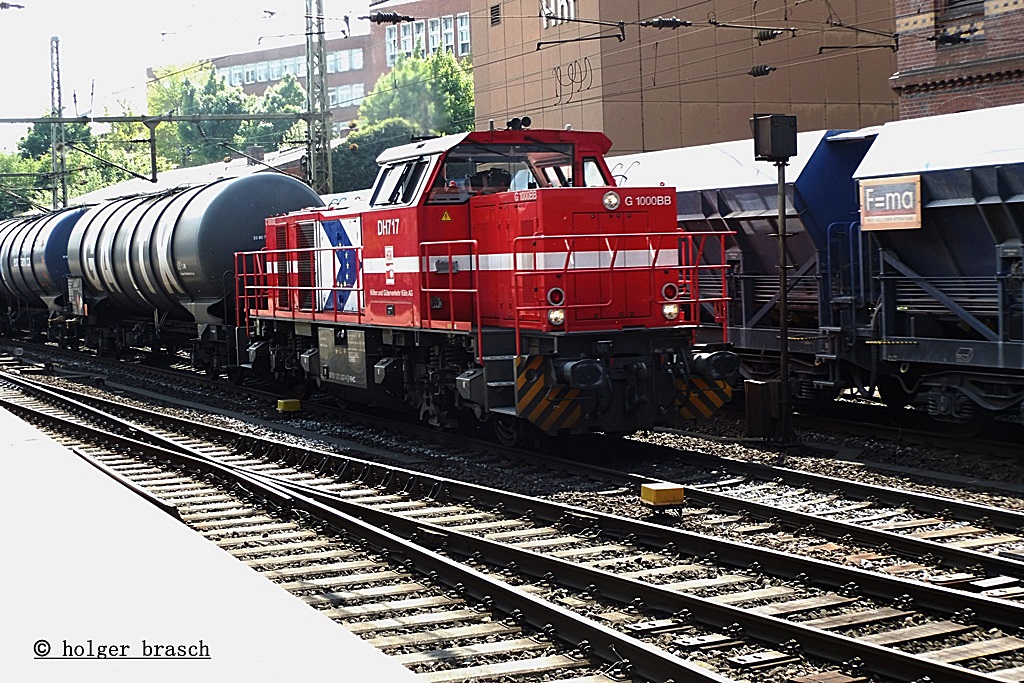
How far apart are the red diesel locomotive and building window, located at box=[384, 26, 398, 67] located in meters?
83.1

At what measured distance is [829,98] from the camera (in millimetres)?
38531

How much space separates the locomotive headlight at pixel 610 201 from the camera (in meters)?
12.3

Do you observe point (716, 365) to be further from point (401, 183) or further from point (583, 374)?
point (401, 183)

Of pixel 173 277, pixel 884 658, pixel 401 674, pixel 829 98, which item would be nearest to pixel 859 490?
pixel 884 658

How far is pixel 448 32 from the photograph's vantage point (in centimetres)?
9006

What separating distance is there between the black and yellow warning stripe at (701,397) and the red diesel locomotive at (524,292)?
0.05ft

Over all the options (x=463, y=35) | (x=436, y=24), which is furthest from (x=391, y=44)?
(x=463, y=35)

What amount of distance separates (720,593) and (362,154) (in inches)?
2220

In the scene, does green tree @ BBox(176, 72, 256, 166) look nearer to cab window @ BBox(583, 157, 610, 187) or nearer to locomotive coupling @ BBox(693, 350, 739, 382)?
cab window @ BBox(583, 157, 610, 187)

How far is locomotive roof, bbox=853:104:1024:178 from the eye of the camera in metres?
11.8

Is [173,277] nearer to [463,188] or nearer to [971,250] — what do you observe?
[463,188]

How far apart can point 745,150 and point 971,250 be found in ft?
13.8

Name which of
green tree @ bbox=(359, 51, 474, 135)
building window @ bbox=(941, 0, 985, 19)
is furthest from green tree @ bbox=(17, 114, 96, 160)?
building window @ bbox=(941, 0, 985, 19)

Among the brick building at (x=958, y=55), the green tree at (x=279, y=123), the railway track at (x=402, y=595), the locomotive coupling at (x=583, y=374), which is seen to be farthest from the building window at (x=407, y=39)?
the railway track at (x=402, y=595)
